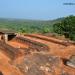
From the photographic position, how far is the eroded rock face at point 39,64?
15.4m

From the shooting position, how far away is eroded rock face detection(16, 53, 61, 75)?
50.4 feet

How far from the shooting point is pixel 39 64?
1599 cm

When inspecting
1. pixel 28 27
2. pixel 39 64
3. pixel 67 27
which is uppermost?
pixel 67 27

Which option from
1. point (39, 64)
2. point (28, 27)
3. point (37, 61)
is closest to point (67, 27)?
point (37, 61)

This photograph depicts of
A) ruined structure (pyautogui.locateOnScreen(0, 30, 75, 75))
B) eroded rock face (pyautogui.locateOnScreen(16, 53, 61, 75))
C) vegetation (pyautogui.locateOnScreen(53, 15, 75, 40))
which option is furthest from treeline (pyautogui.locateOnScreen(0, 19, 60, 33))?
eroded rock face (pyautogui.locateOnScreen(16, 53, 61, 75))

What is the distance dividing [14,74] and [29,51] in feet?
12.2

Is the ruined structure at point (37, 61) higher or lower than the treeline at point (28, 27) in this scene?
higher

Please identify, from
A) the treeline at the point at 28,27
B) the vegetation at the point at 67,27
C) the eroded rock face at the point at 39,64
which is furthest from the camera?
the treeline at the point at 28,27

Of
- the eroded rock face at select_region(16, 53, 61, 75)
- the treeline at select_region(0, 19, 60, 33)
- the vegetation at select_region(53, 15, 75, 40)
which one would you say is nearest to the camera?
the eroded rock face at select_region(16, 53, 61, 75)

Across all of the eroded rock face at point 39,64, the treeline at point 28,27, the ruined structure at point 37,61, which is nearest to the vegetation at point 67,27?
the treeline at point 28,27

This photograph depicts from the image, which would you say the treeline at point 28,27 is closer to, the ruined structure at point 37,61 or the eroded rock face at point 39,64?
the ruined structure at point 37,61

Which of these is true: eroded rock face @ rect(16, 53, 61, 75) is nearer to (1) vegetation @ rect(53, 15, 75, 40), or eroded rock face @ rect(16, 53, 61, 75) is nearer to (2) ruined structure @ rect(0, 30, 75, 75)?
(2) ruined structure @ rect(0, 30, 75, 75)

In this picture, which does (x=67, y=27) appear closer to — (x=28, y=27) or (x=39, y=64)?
(x=39, y=64)

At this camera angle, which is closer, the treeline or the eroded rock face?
the eroded rock face
